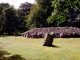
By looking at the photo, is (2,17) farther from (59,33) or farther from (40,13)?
(59,33)

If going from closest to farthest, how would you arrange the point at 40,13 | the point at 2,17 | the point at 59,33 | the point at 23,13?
the point at 59,33, the point at 40,13, the point at 2,17, the point at 23,13

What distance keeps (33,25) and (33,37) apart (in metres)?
19.5

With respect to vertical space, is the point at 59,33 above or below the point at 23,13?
below

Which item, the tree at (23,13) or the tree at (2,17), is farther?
the tree at (23,13)

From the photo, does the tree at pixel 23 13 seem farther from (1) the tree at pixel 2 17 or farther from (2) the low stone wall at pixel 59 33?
(2) the low stone wall at pixel 59 33

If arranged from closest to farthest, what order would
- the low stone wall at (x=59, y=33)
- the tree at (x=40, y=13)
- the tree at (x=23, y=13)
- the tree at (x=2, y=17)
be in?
the low stone wall at (x=59, y=33)
the tree at (x=40, y=13)
the tree at (x=2, y=17)
the tree at (x=23, y=13)

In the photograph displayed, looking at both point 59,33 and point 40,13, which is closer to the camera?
point 59,33

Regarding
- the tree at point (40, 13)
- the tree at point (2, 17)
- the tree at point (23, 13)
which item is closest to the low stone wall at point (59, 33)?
the tree at point (40, 13)

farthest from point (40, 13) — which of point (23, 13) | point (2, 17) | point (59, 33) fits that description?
point (59, 33)

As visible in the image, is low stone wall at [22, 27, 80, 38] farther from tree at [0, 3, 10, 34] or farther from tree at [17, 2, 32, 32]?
tree at [17, 2, 32, 32]

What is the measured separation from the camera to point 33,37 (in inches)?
1535

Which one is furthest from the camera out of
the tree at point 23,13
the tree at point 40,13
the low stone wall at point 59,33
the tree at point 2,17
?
the tree at point 23,13

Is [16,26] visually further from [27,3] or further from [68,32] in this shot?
[68,32]

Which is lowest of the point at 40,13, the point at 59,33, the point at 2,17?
the point at 59,33
